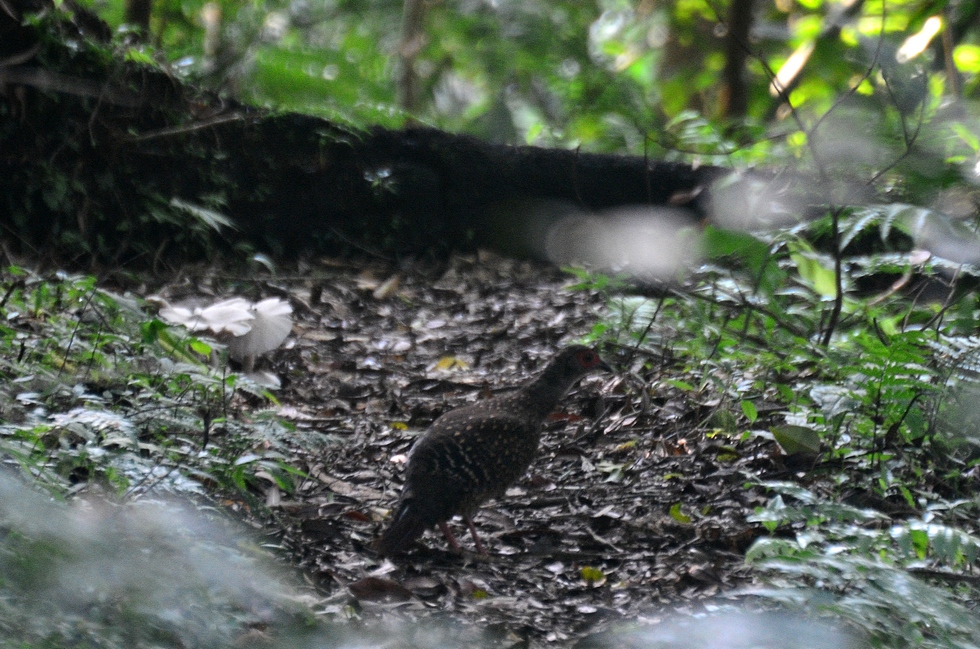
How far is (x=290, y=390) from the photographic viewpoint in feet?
17.0

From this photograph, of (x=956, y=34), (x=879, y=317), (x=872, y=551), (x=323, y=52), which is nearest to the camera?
(x=872, y=551)

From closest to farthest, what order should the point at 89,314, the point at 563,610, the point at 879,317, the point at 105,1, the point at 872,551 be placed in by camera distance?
the point at 872,551
the point at 563,610
the point at 879,317
the point at 89,314
the point at 105,1

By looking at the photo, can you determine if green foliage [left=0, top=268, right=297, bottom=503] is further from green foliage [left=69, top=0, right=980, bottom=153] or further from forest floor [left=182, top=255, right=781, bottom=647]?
green foliage [left=69, top=0, right=980, bottom=153]

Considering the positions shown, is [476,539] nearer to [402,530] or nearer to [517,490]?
[402,530]

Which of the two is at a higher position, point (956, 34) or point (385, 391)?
point (956, 34)

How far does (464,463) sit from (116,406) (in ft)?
4.64

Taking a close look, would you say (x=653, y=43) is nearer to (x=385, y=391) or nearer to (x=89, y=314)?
(x=385, y=391)

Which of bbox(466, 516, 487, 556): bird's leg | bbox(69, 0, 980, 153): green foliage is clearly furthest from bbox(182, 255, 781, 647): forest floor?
bbox(69, 0, 980, 153): green foliage

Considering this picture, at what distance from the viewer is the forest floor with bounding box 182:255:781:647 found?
10.6 feet

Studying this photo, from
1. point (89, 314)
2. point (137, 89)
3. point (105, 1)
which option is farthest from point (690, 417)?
point (105, 1)

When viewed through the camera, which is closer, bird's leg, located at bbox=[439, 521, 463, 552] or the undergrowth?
the undergrowth

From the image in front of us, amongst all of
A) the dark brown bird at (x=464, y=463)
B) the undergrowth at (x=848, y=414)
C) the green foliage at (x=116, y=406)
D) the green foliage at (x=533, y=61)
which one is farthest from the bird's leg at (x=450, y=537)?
the green foliage at (x=533, y=61)

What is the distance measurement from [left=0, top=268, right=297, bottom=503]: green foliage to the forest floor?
1.02ft

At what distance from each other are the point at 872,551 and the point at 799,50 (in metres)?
8.30
